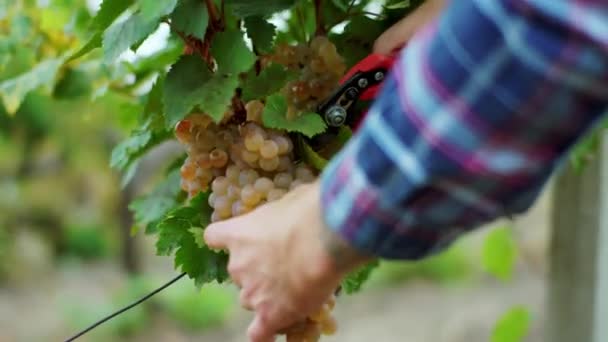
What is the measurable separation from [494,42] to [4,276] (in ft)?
8.01

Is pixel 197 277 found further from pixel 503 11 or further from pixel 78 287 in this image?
pixel 78 287

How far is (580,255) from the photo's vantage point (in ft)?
3.42

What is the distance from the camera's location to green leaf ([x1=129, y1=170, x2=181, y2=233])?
645mm

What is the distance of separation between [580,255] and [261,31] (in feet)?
2.14

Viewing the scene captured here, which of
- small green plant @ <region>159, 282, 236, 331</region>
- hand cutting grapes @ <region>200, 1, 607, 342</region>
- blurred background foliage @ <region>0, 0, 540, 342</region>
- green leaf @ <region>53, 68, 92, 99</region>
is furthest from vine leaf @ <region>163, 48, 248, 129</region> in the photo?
small green plant @ <region>159, 282, 236, 331</region>

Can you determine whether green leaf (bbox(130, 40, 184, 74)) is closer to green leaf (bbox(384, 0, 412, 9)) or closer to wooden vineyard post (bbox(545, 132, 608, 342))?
green leaf (bbox(384, 0, 412, 9))

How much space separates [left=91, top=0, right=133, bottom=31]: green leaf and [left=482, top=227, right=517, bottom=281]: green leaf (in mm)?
682

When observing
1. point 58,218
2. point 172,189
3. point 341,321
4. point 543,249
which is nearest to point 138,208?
point 172,189

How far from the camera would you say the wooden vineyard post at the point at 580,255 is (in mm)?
1010

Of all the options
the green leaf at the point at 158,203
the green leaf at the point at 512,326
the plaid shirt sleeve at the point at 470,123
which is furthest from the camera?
the green leaf at the point at 512,326

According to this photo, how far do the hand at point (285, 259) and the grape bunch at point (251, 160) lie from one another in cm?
4

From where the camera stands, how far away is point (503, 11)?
321mm

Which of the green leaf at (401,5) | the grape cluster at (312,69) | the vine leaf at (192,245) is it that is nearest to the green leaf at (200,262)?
the vine leaf at (192,245)

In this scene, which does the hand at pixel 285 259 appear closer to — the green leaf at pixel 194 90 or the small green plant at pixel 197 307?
the green leaf at pixel 194 90
